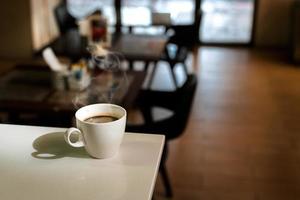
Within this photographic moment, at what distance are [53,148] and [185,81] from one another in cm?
152

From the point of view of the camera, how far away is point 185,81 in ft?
8.93

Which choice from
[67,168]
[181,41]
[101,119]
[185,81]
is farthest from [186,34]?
[67,168]

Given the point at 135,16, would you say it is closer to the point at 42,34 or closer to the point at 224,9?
the point at 42,34

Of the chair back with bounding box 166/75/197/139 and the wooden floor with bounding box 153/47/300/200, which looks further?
the wooden floor with bounding box 153/47/300/200

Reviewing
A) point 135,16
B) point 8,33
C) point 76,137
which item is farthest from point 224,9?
point 76,137

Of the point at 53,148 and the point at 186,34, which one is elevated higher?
the point at 53,148

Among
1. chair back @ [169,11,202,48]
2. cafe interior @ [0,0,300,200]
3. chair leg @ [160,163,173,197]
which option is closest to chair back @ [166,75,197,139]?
cafe interior @ [0,0,300,200]

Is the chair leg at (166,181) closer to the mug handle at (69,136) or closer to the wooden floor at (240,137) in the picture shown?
the wooden floor at (240,137)

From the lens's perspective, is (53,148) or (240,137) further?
(240,137)

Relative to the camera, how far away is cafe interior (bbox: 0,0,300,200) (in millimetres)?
2594

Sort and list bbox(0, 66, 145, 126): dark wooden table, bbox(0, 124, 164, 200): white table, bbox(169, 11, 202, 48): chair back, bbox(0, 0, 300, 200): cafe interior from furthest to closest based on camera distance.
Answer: bbox(169, 11, 202, 48): chair back → bbox(0, 0, 300, 200): cafe interior → bbox(0, 66, 145, 126): dark wooden table → bbox(0, 124, 164, 200): white table

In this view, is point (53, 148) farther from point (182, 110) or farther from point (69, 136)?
point (182, 110)

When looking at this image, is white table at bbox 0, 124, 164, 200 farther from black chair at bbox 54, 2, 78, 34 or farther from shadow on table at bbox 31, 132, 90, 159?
black chair at bbox 54, 2, 78, 34

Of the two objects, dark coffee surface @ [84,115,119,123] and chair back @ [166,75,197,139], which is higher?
dark coffee surface @ [84,115,119,123]
